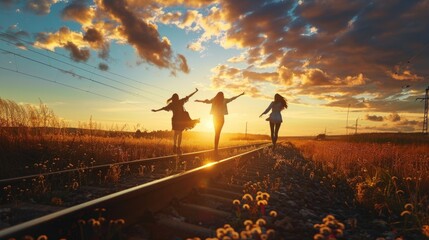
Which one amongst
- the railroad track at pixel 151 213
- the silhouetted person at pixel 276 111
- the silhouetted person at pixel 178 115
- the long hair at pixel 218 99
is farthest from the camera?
the silhouetted person at pixel 276 111

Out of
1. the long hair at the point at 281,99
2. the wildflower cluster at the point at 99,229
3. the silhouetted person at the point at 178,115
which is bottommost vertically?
the wildflower cluster at the point at 99,229

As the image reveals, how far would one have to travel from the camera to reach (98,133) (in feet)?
45.6

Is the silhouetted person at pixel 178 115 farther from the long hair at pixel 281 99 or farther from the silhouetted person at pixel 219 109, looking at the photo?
the long hair at pixel 281 99

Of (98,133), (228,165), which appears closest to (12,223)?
(228,165)

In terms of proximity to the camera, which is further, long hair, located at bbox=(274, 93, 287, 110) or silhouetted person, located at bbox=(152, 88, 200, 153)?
long hair, located at bbox=(274, 93, 287, 110)

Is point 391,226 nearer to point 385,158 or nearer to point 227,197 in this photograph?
point 227,197

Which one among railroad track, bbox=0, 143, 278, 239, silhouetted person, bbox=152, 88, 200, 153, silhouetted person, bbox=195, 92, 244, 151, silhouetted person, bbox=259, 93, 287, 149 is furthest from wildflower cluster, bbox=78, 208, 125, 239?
silhouetted person, bbox=259, 93, 287, 149

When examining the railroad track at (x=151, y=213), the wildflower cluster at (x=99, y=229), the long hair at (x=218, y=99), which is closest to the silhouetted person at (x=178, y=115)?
the long hair at (x=218, y=99)

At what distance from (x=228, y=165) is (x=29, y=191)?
4.28m

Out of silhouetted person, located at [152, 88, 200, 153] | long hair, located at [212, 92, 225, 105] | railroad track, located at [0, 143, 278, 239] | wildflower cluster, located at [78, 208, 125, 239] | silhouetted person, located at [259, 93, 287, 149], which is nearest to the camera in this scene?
railroad track, located at [0, 143, 278, 239]

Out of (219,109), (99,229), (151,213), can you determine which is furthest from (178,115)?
(99,229)

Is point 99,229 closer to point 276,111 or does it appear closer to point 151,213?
point 151,213

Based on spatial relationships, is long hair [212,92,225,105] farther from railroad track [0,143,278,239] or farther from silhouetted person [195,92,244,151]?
railroad track [0,143,278,239]

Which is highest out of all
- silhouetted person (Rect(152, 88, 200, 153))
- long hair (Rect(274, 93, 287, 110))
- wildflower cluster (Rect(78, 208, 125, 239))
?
long hair (Rect(274, 93, 287, 110))
